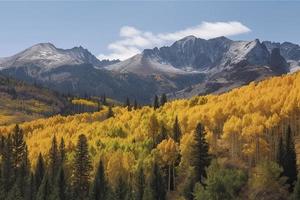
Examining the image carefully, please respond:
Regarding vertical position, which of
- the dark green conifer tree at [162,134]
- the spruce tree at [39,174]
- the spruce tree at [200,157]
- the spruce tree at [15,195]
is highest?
the dark green conifer tree at [162,134]

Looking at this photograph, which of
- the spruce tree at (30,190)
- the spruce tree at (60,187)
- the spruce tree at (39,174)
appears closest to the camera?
the spruce tree at (60,187)

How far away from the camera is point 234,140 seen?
164m

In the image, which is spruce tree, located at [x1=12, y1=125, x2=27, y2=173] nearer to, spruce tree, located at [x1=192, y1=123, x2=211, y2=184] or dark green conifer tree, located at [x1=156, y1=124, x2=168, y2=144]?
dark green conifer tree, located at [x1=156, y1=124, x2=168, y2=144]

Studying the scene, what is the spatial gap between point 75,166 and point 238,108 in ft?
235

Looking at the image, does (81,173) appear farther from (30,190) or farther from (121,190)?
(121,190)

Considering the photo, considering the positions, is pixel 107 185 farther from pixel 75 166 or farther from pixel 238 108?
pixel 238 108

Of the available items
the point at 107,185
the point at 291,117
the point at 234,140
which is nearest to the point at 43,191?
the point at 107,185

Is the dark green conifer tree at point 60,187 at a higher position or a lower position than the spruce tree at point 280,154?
lower

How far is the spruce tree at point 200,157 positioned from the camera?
139m

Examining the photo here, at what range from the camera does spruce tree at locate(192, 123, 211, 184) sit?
139 m

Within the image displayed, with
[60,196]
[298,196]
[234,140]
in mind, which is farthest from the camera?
[234,140]

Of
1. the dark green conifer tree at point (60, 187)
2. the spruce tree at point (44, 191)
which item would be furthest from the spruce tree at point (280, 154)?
the spruce tree at point (44, 191)

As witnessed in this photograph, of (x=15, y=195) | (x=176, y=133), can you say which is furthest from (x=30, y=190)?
(x=176, y=133)

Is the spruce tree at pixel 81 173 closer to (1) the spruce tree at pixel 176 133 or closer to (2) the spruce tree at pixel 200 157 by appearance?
(2) the spruce tree at pixel 200 157
